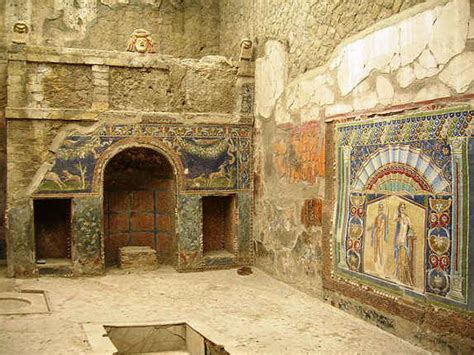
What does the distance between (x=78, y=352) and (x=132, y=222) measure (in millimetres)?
3806

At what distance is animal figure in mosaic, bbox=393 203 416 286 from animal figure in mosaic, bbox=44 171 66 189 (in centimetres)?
393

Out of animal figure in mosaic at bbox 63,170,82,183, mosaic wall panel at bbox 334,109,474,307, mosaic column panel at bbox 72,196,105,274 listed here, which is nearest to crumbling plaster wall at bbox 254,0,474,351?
mosaic wall panel at bbox 334,109,474,307

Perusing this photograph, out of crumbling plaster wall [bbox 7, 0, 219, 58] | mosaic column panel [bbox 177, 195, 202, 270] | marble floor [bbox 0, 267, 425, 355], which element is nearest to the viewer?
marble floor [bbox 0, 267, 425, 355]

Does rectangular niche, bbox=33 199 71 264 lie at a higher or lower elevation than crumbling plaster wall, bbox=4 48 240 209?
lower

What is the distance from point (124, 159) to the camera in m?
7.26

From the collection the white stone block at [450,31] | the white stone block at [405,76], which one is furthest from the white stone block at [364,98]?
the white stone block at [450,31]

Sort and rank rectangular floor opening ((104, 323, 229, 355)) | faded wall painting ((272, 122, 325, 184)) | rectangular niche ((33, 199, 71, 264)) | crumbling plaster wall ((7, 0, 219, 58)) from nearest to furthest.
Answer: rectangular floor opening ((104, 323, 229, 355))
faded wall painting ((272, 122, 325, 184))
rectangular niche ((33, 199, 71, 264))
crumbling plaster wall ((7, 0, 219, 58))

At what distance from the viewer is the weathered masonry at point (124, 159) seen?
6332mm

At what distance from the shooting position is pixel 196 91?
7027 millimetres

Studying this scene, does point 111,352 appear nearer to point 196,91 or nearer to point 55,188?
point 55,188

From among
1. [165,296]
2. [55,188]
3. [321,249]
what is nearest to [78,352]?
[165,296]

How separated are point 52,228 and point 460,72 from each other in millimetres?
5388

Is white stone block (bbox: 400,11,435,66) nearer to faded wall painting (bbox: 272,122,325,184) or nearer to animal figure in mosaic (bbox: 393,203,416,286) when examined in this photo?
animal figure in mosaic (bbox: 393,203,416,286)

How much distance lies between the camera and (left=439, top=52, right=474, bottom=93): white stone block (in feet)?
11.5
